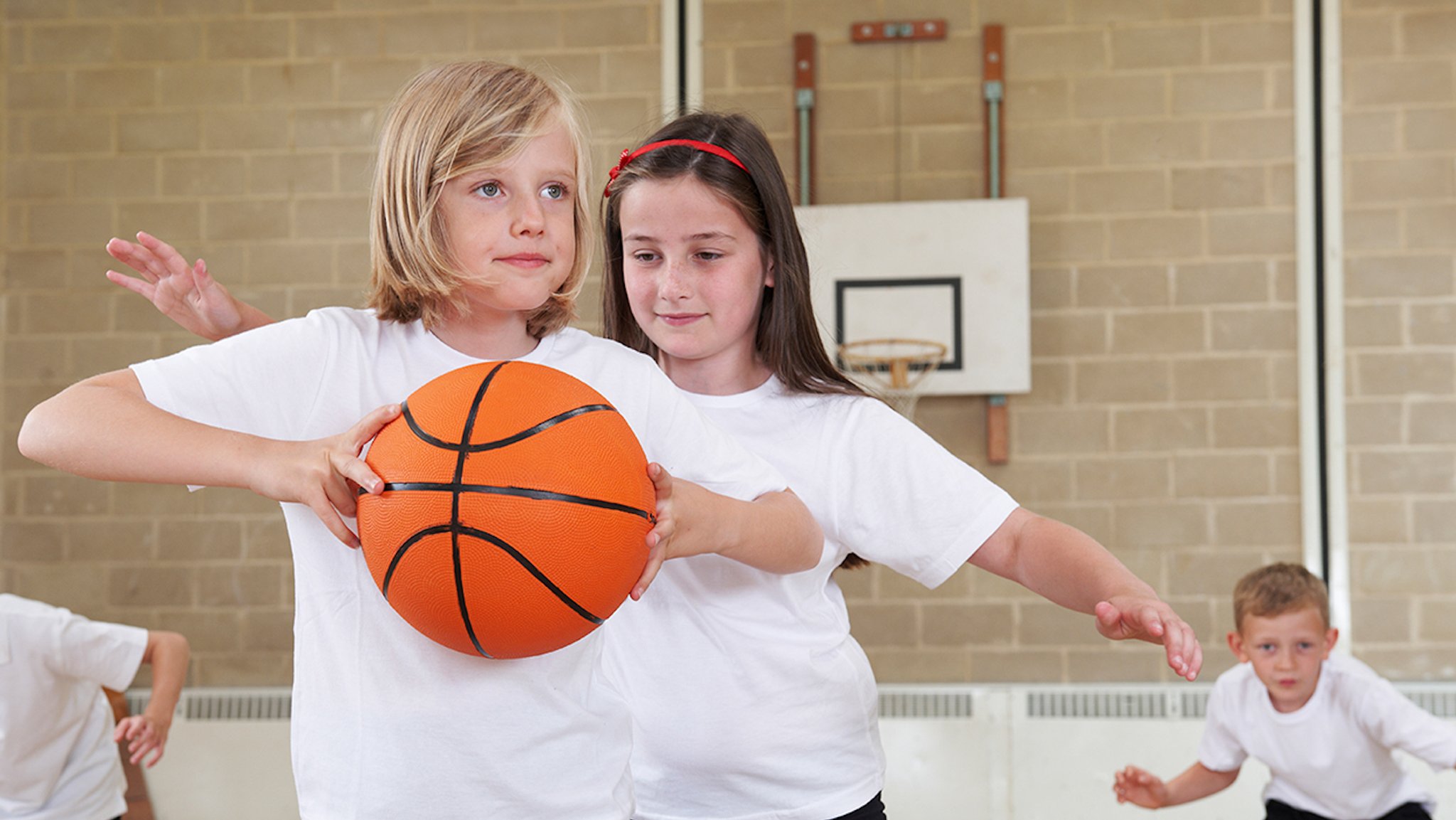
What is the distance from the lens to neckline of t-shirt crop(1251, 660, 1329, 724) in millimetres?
3248

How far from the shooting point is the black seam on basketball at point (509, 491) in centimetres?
123

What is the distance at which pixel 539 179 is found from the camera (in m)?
1.48

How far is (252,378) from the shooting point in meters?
1.35

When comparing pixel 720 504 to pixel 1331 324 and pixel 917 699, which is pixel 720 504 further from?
pixel 1331 324

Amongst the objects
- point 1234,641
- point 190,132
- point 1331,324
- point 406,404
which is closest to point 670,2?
point 190,132

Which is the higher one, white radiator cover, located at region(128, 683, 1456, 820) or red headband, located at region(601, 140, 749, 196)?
red headband, located at region(601, 140, 749, 196)

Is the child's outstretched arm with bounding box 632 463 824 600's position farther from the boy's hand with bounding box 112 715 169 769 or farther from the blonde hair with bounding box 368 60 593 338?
the boy's hand with bounding box 112 715 169 769

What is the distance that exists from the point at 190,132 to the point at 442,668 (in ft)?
14.7

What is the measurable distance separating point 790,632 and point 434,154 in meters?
0.88

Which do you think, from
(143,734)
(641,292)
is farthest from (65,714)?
(641,292)

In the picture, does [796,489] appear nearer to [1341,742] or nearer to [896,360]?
[1341,742]

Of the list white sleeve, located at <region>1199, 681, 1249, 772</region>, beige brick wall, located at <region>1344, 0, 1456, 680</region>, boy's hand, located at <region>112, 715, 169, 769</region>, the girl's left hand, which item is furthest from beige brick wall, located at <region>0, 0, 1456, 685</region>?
the girl's left hand

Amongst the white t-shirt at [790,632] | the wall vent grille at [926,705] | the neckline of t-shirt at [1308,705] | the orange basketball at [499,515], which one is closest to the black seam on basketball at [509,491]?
the orange basketball at [499,515]

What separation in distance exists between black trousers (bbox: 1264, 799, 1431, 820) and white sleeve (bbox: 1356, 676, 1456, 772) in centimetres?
17
